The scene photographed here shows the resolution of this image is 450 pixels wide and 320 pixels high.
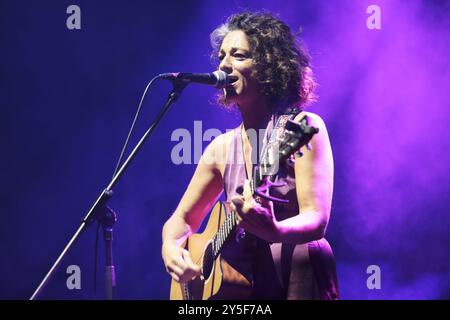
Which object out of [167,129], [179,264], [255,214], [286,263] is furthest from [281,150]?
[167,129]

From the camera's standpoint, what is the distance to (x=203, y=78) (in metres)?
2.64

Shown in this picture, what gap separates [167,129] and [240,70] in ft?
4.66

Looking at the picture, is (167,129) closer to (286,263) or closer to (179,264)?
(179,264)

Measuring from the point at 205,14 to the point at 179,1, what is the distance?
8.5 inches

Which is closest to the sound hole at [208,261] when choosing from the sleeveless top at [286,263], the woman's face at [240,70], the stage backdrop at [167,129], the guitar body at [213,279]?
the guitar body at [213,279]

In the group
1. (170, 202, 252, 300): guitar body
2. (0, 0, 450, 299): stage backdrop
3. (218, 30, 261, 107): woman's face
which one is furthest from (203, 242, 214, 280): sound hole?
(0, 0, 450, 299): stage backdrop

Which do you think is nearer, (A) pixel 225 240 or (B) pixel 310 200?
(B) pixel 310 200

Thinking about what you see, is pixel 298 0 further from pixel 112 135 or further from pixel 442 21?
pixel 112 135

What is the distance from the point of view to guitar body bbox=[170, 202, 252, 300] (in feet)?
8.34

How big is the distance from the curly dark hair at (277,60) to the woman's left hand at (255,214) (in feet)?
2.54

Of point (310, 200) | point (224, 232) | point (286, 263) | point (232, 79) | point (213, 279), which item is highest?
point (232, 79)

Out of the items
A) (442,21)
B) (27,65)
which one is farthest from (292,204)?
(27,65)

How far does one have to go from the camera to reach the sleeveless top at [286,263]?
2.43 meters

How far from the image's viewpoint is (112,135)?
4.21 m
